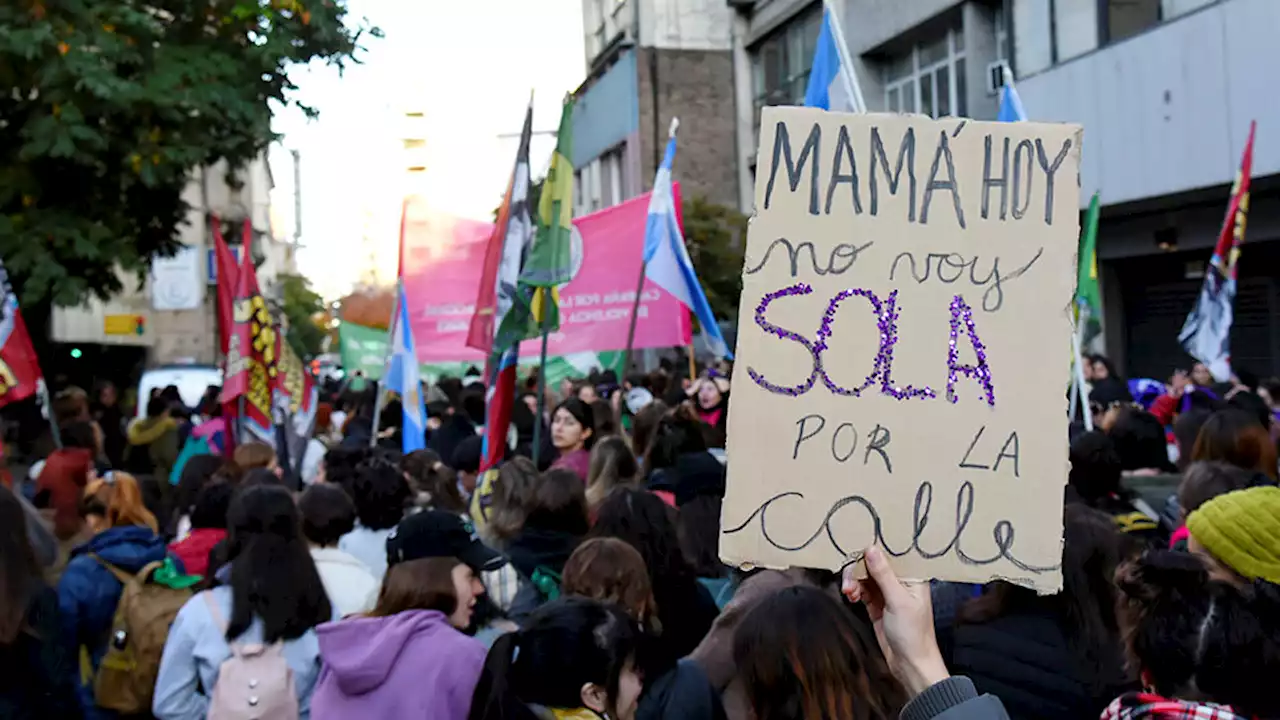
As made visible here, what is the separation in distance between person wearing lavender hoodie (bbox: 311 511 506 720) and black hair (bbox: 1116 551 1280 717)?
176 centimetres

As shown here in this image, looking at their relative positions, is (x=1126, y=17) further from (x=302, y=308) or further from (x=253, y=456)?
(x=302, y=308)

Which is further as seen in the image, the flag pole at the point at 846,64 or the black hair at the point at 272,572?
the flag pole at the point at 846,64

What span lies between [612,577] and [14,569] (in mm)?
1660

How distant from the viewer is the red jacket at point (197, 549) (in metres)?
4.86

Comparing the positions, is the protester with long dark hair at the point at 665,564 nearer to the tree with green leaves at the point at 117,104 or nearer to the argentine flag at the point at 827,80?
the argentine flag at the point at 827,80

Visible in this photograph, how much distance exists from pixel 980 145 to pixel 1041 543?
2.59 ft

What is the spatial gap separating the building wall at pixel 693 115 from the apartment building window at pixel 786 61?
1212 millimetres

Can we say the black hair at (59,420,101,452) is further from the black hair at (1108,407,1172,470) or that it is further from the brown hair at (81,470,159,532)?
the black hair at (1108,407,1172,470)

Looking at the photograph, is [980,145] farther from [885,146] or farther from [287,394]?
[287,394]

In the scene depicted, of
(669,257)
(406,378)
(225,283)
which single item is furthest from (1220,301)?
(225,283)

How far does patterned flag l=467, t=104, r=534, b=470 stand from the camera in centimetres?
745

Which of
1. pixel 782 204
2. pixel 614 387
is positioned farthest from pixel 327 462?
pixel 614 387

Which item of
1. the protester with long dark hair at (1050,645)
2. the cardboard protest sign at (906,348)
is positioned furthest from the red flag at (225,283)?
the cardboard protest sign at (906,348)

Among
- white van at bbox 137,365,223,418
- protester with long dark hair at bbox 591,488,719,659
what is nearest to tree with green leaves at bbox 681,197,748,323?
white van at bbox 137,365,223,418
